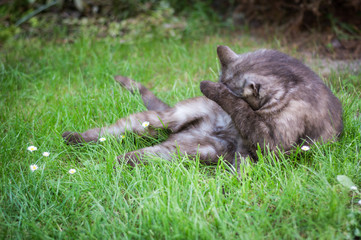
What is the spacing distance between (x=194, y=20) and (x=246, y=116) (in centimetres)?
360

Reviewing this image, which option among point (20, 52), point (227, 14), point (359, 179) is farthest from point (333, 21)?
point (20, 52)

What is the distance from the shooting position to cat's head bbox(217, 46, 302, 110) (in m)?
2.67

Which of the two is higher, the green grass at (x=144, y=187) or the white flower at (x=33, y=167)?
the white flower at (x=33, y=167)

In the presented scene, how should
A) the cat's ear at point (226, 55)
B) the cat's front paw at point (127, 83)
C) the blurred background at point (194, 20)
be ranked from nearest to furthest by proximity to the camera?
the cat's ear at point (226, 55) → the cat's front paw at point (127, 83) → the blurred background at point (194, 20)

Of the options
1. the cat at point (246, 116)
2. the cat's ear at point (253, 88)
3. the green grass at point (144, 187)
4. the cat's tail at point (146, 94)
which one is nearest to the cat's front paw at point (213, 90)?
the cat at point (246, 116)

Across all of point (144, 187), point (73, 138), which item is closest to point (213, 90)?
point (144, 187)

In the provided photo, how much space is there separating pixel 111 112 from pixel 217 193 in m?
1.68

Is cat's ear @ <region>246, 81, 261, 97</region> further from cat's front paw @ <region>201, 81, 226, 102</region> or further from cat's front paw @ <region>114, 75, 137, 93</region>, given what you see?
cat's front paw @ <region>114, 75, 137, 93</region>

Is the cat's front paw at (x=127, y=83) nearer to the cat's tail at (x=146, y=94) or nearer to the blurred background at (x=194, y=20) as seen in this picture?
the cat's tail at (x=146, y=94)

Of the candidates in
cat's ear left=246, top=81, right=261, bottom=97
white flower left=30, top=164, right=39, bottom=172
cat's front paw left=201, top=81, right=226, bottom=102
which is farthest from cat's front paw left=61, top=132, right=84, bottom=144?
cat's ear left=246, top=81, right=261, bottom=97

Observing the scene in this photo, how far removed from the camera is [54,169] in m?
2.71

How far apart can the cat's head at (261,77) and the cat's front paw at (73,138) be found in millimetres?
1394

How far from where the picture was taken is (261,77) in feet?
8.89

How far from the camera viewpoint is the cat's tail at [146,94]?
3.55 m
